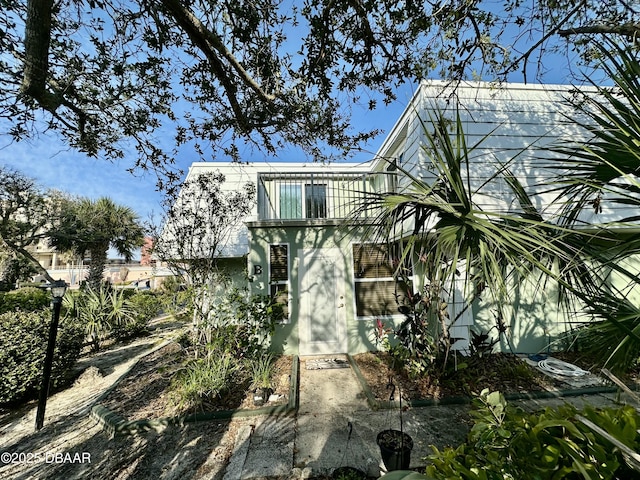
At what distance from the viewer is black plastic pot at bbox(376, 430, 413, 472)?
7.47 feet

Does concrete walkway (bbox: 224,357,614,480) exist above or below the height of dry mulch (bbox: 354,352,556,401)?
below

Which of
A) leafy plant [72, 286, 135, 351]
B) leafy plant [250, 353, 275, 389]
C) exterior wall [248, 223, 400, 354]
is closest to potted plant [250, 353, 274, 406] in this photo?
leafy plant [250, 353, 275, 389]

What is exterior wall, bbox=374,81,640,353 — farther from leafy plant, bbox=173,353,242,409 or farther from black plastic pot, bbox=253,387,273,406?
leafy plant, bbox=173,353,242,409

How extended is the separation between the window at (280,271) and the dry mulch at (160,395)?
130 cm

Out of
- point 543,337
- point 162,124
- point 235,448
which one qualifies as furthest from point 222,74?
point 543,337

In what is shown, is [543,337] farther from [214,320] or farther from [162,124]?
[162,124]

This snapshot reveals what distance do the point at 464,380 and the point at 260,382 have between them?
3273mm

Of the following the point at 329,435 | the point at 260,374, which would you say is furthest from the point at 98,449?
the point at 329,435

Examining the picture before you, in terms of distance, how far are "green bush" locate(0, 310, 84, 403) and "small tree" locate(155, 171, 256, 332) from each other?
7.91 ft

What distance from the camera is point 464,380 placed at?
4117 mm

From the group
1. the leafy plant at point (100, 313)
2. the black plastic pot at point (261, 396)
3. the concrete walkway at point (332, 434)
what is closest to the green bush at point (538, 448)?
the concrete walkway at point (332, 434)

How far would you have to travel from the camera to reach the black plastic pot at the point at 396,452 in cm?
228

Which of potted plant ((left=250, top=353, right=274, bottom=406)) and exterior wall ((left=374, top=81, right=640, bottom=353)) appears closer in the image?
potted plant ((left=250, top=353, right=274, bottom=406))

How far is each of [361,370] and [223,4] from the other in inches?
236
